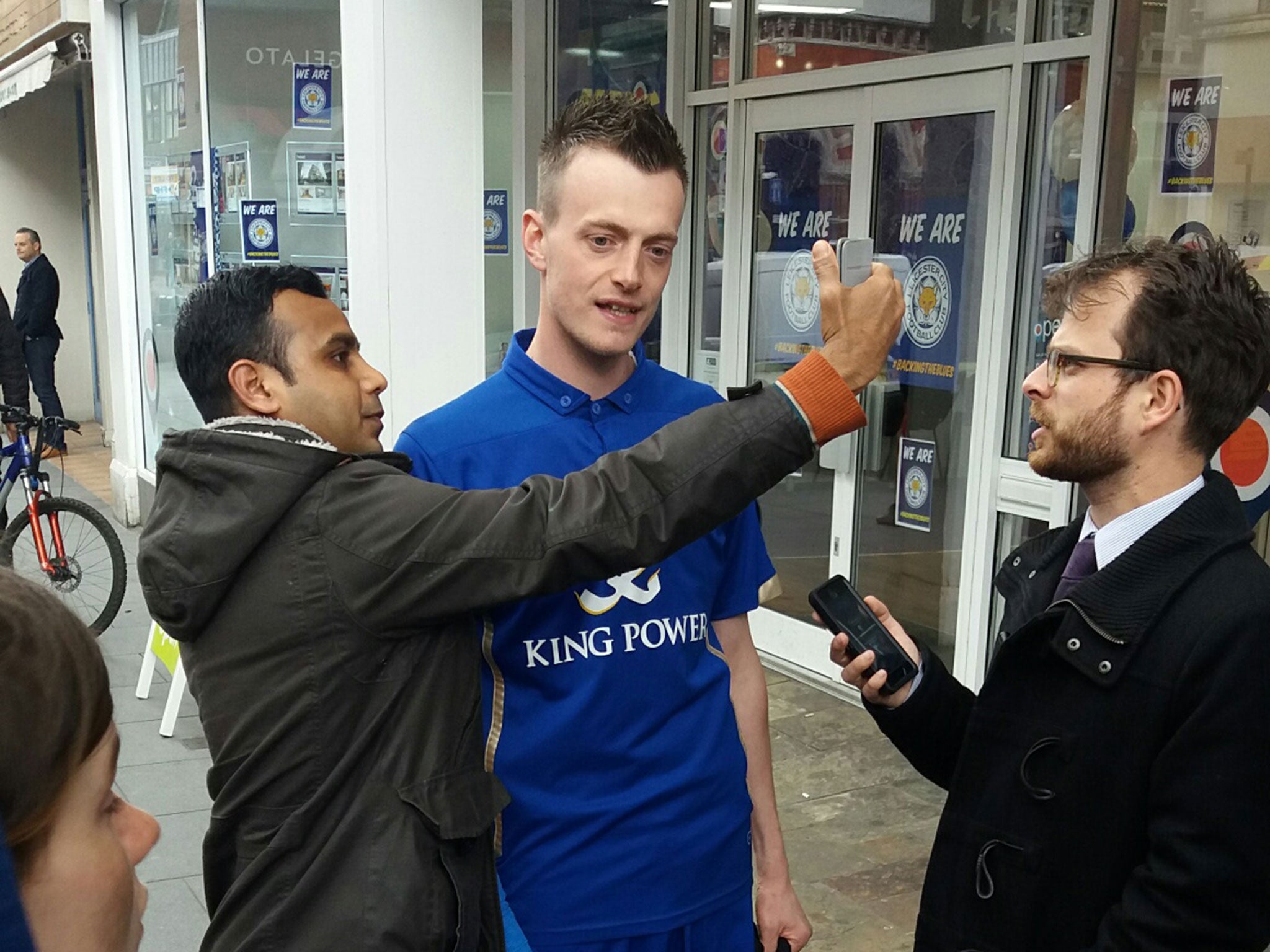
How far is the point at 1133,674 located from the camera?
1.74m

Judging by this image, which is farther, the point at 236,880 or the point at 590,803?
the point at 590,803

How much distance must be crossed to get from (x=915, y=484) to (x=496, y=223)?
2.95m

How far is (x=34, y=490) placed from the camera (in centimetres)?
698

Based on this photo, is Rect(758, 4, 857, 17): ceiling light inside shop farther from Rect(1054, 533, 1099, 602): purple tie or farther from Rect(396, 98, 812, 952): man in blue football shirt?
Rect(1054, 533, 1099, 602): purple tie

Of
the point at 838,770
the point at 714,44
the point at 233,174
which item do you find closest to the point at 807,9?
the point at 714,44

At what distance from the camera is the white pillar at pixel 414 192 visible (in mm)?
4066

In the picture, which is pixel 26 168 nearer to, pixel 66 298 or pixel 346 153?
pixel 66 298

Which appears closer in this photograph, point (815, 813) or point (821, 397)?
point (821, 397)

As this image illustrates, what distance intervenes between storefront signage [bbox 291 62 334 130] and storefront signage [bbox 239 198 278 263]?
585 mm

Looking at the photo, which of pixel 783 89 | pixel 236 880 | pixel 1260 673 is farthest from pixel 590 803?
pixel 783 89

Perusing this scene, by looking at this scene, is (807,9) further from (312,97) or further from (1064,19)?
(312,97)

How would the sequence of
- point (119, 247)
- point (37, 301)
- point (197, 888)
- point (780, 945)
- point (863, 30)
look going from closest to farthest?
point (780, 945)
point (197, 888)
point (863, 30)
point (119, 247)
point (37, 301)

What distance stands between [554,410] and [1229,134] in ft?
9.01

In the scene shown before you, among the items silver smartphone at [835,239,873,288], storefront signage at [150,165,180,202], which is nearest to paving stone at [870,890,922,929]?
silver smartphone at [835,239,873,288]
